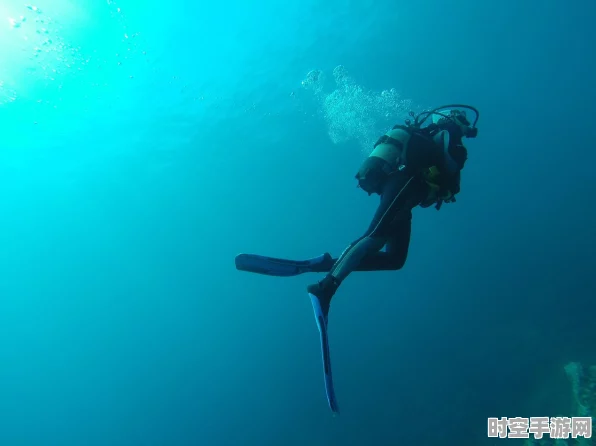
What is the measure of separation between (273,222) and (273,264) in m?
45.8

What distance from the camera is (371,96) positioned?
30.2 meters

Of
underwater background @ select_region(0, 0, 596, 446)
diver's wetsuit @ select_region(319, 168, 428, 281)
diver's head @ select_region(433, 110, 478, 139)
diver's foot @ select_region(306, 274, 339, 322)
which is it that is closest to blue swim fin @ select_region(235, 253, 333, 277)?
diver's wetsuit @ select_region(319, 168, 428, 281)

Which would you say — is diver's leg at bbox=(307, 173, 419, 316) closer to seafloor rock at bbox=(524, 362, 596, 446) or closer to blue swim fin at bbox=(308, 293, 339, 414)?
blue swim fin at bbox=(308, 293, 339, 414)

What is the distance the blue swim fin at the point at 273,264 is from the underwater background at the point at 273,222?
12512 mm

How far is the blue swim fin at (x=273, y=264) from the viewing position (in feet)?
12.6

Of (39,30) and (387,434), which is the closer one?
(39,30)

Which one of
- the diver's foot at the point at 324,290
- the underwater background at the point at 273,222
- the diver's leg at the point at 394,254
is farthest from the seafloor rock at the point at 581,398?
the diver's foot at the point at 324,290

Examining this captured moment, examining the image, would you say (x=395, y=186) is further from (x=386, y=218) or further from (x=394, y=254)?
(x=394, y=254)

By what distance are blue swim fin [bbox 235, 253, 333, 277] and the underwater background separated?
12512mm

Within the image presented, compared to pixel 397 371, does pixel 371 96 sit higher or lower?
higher

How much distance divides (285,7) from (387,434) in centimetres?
2369

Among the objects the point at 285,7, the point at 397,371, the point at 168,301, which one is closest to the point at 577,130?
the point at 397,371

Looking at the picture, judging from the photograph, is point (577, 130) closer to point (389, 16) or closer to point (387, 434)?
A: point (389, 16)

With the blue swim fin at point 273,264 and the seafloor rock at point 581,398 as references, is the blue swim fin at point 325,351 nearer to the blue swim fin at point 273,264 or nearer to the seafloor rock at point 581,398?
the blue swim fin at point 273,264
